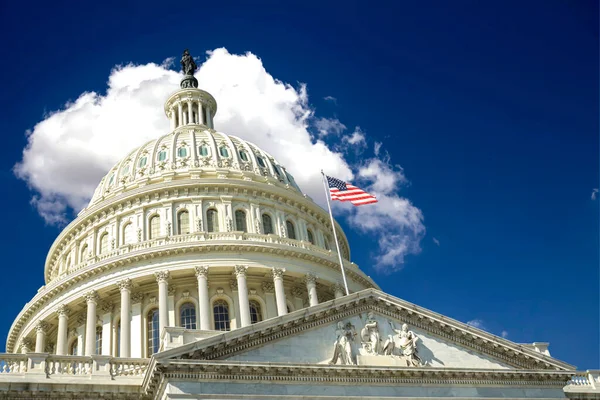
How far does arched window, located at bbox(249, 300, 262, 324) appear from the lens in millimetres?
52969

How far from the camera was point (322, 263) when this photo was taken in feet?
186

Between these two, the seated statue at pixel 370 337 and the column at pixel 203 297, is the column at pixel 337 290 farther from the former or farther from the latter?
the seated statue at pixel 370 337

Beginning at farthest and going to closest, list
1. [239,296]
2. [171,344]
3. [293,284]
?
[293,284], [239,296], [171,344]

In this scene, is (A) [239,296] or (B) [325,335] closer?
(B) [325,335]

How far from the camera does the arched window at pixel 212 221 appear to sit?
56.6 metres

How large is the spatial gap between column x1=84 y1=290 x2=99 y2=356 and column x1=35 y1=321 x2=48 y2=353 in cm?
410

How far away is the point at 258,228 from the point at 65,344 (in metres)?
16.0

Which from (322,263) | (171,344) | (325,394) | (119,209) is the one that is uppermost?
(119,209)

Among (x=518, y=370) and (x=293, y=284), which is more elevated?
(x=293, y=284)

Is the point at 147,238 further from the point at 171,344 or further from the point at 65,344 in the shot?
the point at 171,344

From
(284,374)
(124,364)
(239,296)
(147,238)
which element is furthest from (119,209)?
(284,374)

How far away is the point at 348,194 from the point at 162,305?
1483cm

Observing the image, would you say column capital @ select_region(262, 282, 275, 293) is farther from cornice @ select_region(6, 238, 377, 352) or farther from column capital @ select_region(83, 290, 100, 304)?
column capital @ select_region(83, 290, 100, 304)

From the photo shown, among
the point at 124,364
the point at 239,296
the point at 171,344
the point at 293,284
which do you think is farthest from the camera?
the point at 293,284
